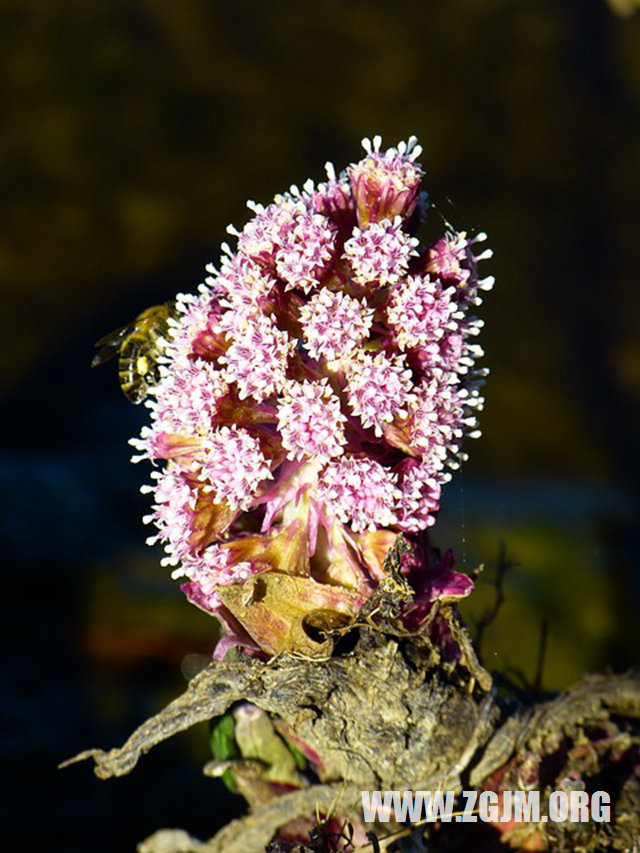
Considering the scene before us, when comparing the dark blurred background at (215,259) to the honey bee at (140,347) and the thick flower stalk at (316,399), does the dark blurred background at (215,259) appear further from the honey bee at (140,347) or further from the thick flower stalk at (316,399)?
the honey bee at (140,347)

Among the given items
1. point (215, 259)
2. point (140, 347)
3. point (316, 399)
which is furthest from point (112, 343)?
point (215, 259)

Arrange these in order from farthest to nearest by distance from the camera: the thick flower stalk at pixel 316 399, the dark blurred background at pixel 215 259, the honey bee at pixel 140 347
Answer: the dark blurred background at pixel 215 259, the honey bee at pixel 140 347, the thick flower stalk at pixel 316 399

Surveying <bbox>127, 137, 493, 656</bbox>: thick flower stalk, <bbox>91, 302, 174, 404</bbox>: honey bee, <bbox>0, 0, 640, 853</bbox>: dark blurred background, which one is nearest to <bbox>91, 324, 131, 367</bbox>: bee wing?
<bbox>91, 302, 174, 404</bbox>: honey bee

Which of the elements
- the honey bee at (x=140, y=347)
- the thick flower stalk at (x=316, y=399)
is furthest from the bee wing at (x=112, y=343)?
the thick flower stalk at (x=316, y=399)

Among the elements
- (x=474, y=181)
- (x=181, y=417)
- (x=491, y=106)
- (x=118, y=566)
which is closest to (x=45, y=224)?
(x=118, y=566)

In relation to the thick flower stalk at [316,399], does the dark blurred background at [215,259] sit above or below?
above

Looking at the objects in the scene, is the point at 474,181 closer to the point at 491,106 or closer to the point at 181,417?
the point at 491,106

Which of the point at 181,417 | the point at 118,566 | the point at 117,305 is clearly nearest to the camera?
the point at 181,417
